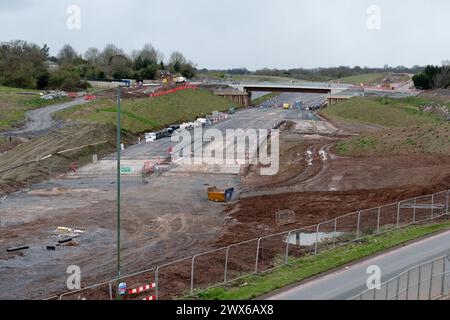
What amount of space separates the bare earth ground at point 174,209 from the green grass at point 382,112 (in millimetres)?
29229

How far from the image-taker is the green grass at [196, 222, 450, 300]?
78.8 feet

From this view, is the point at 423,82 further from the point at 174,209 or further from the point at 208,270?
the point at 208,270

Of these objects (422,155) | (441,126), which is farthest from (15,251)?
(441,126)

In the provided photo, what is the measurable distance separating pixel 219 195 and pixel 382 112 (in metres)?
57.2

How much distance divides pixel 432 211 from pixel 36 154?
42.4 metres

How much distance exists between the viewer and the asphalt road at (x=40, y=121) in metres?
82.2

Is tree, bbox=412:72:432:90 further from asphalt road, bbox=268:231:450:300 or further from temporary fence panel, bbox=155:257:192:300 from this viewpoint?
temporary fence panel, bbox=155:257:192:300

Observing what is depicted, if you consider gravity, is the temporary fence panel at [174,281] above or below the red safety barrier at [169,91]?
below

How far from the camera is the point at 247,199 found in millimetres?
48062

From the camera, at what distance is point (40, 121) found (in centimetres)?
9006

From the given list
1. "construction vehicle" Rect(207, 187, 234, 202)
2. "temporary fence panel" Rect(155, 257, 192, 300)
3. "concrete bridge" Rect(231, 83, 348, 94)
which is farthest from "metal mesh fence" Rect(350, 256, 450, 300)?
"concrete bridge" Rect(231, 83, 348, 94)

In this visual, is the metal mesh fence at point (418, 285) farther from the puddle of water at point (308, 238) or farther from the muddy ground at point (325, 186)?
the muddy ground at point (325, 186)

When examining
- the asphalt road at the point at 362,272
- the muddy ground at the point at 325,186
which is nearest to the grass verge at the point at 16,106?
the muddy ground at the point at 325,186
